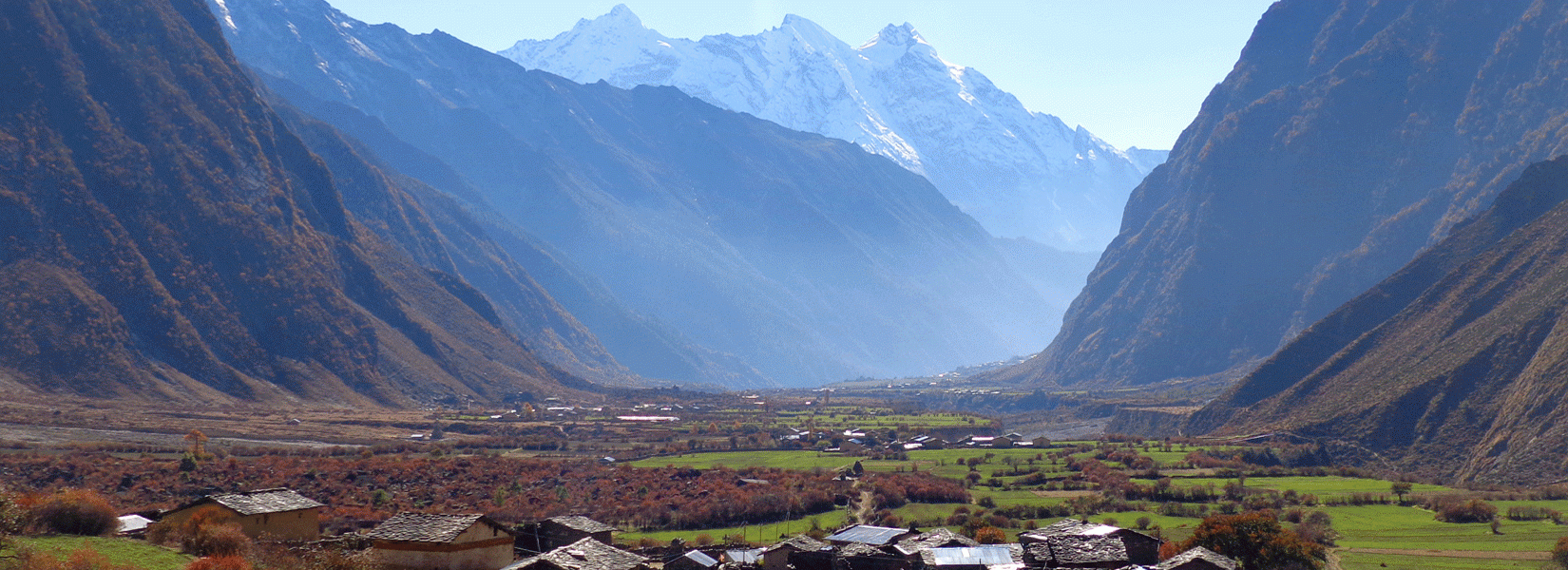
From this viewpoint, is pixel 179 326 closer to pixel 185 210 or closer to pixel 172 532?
pixel 185 210

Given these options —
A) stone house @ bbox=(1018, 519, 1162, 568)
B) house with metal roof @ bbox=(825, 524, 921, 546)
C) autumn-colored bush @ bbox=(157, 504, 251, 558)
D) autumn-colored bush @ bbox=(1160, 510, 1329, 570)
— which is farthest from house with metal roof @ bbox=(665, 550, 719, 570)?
autumn-colored bush @ bbox=(1160, 510, 1329, 570)

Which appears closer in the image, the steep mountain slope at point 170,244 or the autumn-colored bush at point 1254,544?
the autumn-colored bush at point 1254,544

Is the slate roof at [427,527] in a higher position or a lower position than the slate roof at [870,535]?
higher

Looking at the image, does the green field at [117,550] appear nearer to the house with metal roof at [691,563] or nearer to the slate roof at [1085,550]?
the house with metal roof at [691,563]

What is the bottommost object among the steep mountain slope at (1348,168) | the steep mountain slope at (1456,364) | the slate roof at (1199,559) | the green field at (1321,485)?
the slate roof at (1199,559)

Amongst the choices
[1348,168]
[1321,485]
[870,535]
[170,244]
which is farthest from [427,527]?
[1348,168]

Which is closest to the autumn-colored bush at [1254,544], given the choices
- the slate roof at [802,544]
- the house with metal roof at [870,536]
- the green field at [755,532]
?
the house with metal roof at [870,536]

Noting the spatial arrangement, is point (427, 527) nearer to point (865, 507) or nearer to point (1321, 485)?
point (865, 507)

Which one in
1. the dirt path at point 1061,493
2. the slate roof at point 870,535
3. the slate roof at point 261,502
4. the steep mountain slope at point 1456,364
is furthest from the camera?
the steep mountain slope at point 1456,364
